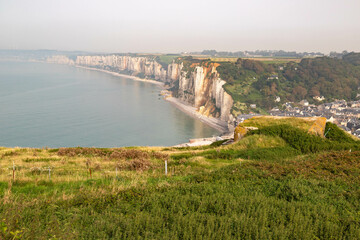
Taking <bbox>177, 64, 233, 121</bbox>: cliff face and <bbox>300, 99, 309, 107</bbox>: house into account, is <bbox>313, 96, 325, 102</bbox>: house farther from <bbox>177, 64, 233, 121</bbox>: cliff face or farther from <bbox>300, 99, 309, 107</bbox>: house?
<bbox>177, 64, 233, 121</bbox>: cliff face

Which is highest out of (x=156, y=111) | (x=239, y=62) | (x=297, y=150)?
(x=239, y=62)

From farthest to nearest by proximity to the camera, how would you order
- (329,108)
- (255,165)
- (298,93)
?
(298,93) < (329,108) < (255,165)

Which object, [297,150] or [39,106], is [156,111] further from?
[297,150]

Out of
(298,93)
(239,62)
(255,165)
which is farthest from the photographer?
(239,62)

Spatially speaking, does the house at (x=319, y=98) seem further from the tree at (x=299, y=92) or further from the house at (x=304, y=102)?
the house at (x=304, y=102)

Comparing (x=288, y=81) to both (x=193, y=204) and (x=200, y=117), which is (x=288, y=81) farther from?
(x=193, y=204)

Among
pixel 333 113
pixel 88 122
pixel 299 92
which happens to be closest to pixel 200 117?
pixel 88 122

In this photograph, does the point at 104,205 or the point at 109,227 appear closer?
the point at 109,227

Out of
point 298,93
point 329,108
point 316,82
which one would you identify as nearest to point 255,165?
point 329,108
